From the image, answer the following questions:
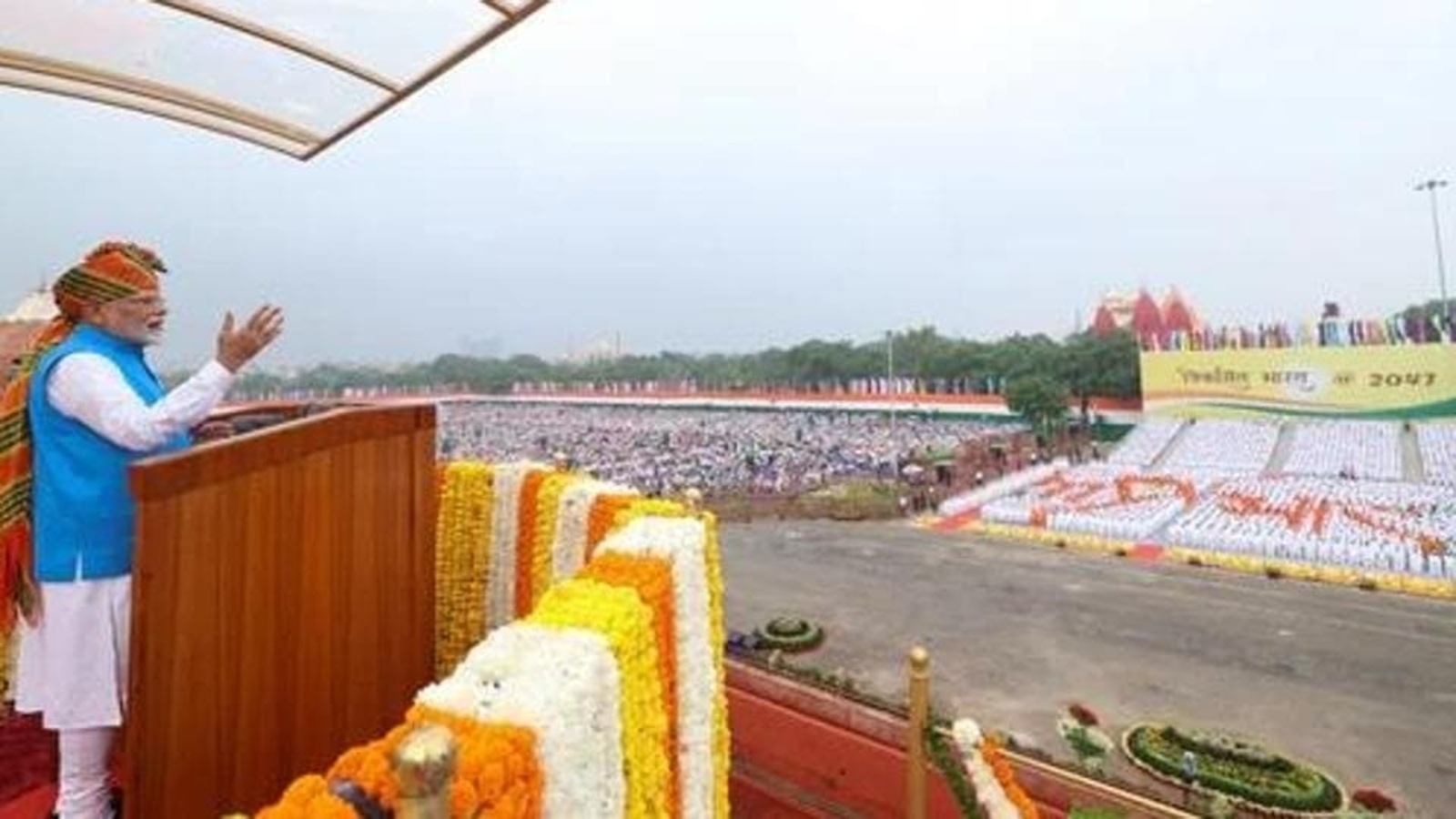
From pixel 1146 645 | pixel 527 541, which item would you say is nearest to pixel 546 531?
pixel 527 541

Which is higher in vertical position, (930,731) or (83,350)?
(83,350)

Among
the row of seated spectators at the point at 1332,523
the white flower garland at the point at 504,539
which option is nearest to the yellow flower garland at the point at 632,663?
the white flower garland at the point at 504,539

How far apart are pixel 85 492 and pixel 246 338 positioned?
49cm

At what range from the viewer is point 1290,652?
13258 millimetres

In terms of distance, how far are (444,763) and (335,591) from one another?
1.63 metres

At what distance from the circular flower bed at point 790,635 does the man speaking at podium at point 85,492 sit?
11.4 meters

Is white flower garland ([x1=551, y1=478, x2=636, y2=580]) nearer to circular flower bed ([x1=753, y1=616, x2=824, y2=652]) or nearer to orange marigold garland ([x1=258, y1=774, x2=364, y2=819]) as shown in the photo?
orange marigold garland ([x1=258, y1=774, x2=364, y2=819])

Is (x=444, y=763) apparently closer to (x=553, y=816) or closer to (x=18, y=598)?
(x=553, y=816)

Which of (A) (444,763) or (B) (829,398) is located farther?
(B) (829,398)

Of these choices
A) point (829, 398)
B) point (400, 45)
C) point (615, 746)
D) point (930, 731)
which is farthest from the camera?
point (829, 398)

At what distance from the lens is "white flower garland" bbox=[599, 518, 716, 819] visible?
2240mm

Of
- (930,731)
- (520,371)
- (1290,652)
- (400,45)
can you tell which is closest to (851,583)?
(1290,652)

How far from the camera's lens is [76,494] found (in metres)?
1.97

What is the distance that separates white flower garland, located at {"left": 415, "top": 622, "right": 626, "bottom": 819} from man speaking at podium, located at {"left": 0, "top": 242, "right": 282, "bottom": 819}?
992mm
